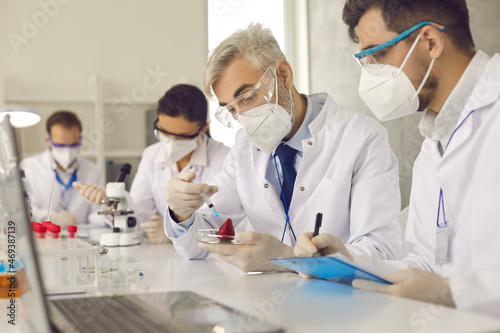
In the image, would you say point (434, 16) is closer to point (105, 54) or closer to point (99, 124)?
point (99, 124)

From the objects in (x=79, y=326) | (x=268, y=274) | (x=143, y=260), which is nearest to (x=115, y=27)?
(x=143, y=260)

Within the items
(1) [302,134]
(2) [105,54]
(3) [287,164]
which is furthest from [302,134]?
(2) [105,54]

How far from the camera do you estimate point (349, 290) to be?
140 centimetres

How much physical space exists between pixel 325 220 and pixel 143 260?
77 centimetres

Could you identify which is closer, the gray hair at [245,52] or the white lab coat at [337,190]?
the white lab coat at [337,190]

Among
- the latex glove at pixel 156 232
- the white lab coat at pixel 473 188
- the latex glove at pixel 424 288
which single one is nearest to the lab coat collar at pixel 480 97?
the white lab coat at pixel 473 188

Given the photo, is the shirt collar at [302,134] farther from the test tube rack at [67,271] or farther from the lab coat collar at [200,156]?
the lab coat collar at [200,156]

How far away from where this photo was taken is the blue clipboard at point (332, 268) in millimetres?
1290

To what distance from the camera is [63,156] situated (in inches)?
192

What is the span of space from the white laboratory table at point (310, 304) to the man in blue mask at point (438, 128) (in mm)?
108

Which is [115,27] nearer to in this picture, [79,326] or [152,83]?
[152,83]

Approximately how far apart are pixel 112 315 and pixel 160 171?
2.71 meters

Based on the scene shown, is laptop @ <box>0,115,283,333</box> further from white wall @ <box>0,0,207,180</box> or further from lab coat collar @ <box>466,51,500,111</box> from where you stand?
white wall @ <box>0,0,207,180</box>

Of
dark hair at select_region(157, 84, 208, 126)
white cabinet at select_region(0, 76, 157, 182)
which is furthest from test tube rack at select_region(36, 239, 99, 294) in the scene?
white cabinet at select_region(0, 76, 157, 182)
